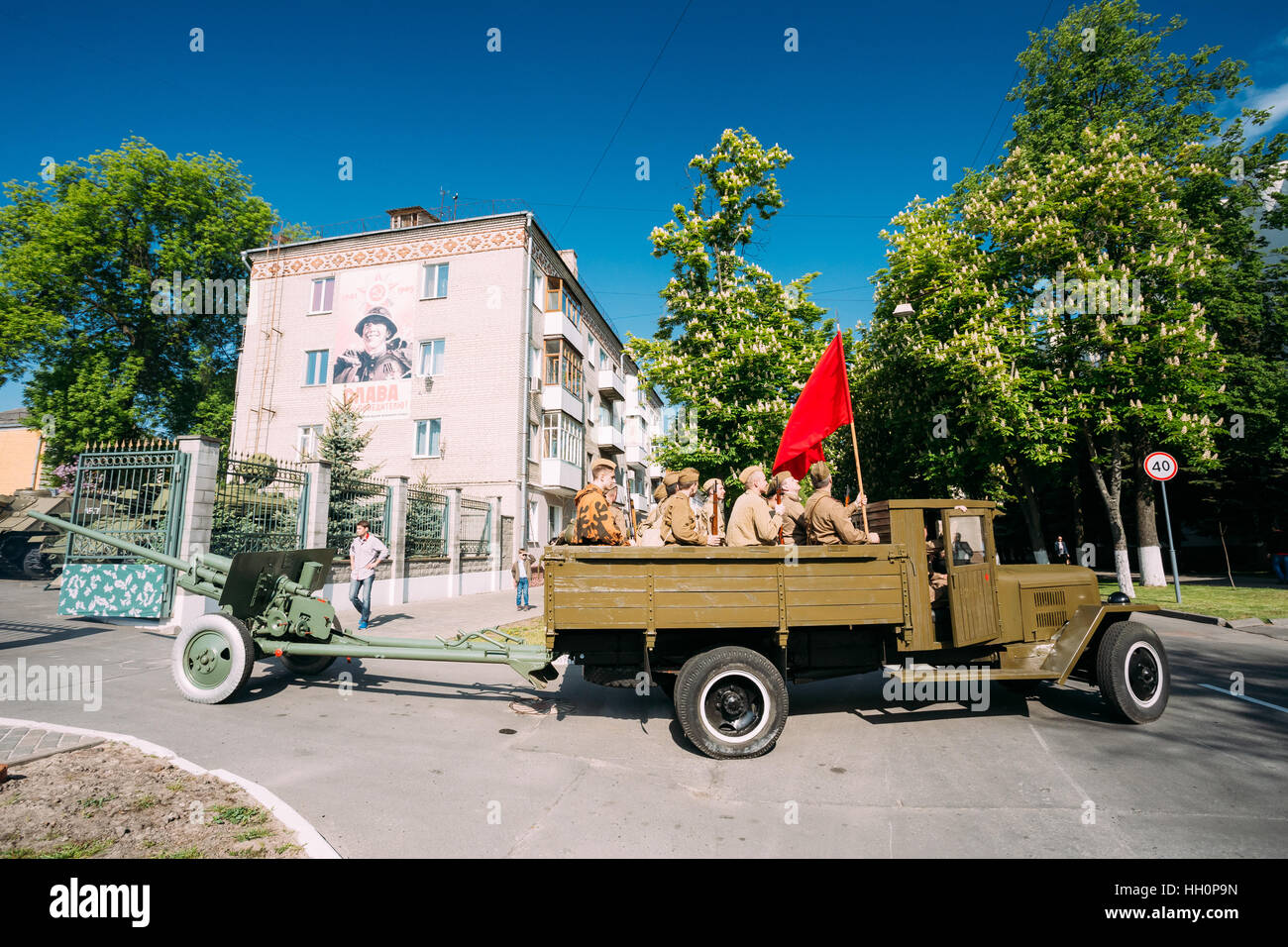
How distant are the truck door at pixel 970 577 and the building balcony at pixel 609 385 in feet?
94.9

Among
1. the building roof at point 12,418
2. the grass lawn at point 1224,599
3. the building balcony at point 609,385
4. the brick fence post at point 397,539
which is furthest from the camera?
the building roof at point 12,418

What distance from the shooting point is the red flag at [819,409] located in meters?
7.00

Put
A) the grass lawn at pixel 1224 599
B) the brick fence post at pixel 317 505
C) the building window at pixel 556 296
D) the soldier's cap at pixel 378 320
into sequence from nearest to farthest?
1. the grass lawn at pixel 1224 599
2. the brick fence post at pixel 317 505
3. the soldier's cap at pixel 378 320
4. the building window at pixel 556 296

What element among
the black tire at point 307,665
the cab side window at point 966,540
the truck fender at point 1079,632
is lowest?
the black tire at point 307,665

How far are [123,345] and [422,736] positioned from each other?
3596 cm

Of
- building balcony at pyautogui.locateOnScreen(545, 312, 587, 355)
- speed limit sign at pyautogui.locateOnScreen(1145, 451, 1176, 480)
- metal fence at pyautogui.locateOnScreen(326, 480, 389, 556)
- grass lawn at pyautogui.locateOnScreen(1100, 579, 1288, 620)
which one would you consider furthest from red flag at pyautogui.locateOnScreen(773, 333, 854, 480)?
building balcony at pyautogui.locateOnScreen(545, 312, 587, 355)

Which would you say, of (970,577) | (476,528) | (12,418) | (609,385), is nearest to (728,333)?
(476,528)

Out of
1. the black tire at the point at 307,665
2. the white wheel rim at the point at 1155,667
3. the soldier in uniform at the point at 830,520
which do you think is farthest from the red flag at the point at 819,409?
the black tire at the point at 307,665

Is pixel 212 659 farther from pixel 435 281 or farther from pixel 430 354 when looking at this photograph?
pixel 435 281

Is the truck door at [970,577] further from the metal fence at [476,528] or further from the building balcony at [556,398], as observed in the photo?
the building balcony at [556,398]

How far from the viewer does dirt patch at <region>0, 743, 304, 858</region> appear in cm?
317
